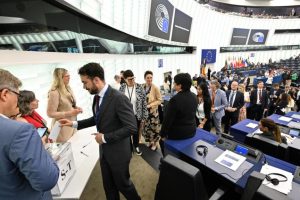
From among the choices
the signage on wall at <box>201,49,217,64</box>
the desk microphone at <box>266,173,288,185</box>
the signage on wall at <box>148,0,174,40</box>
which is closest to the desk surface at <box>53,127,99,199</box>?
Result: the desk microphone at <box>266,173,288,185</box>

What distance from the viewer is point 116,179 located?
1.72m

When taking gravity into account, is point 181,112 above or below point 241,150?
above

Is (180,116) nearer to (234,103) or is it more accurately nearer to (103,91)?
(103,91)

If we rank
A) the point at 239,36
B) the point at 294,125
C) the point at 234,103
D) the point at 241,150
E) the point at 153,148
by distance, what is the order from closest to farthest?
the point at 241,150
the point at 294,125
the point at 153,148
the point at 234,103
the point at 239,36

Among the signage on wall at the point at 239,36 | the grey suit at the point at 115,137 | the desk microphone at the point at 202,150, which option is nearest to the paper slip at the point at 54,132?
the grey suit at the point at 115,137

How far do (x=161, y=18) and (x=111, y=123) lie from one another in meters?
5.74

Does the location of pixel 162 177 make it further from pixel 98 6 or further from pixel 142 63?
pixel 142 63

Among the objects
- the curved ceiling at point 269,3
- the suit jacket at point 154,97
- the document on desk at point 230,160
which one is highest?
the curved ceiling at point 269,3

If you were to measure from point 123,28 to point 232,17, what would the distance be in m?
12.2

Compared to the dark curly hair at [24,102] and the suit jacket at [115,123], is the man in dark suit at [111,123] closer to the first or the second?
the suit jacket at [115,123]

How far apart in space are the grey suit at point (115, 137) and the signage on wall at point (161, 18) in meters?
4.82

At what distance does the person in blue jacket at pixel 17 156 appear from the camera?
82 centimetres

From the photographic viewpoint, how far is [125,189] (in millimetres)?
1742

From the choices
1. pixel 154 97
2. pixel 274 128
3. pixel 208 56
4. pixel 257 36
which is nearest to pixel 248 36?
pixel 257 36
